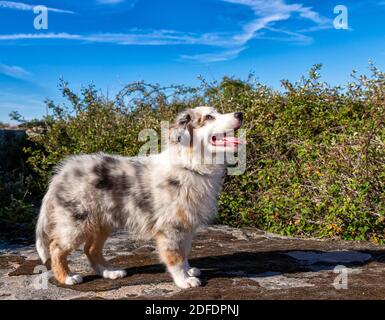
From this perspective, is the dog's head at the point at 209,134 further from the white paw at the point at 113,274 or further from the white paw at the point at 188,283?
the white paw at the point at 113,274

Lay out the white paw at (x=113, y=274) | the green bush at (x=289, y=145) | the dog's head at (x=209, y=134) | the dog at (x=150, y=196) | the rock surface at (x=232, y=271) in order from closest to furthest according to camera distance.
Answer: the rock surface at (x=232, y=271) → the dog at (x=150, y=196) → the dog's head at (x=209, y=134) → the white paw at (x=113, y=274) → the green bush at (x=289, y=145)

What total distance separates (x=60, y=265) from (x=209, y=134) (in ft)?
Answer: 6.30

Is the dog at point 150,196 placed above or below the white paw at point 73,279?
above

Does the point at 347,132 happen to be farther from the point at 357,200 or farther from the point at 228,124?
the point at 228,124

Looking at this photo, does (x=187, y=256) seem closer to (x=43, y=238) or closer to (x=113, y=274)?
(x=113, y=274)

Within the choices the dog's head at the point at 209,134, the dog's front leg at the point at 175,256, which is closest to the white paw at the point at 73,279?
the dog's front leg at the point at 175,256

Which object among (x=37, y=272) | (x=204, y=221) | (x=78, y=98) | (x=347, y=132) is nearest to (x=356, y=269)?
(x=204, y=221)

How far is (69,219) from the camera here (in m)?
4.99

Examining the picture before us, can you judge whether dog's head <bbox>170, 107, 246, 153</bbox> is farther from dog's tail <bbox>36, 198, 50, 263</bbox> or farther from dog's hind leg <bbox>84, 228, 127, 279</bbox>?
dog's tail <bbox>36, 198, 50, 263</bbox>

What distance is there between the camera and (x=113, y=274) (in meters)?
5.23

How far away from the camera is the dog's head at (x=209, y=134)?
5.09 m

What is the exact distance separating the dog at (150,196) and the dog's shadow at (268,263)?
13.3 inches

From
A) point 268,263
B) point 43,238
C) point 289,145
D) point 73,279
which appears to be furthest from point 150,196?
point 289,145

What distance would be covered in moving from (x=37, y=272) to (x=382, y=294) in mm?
3400
